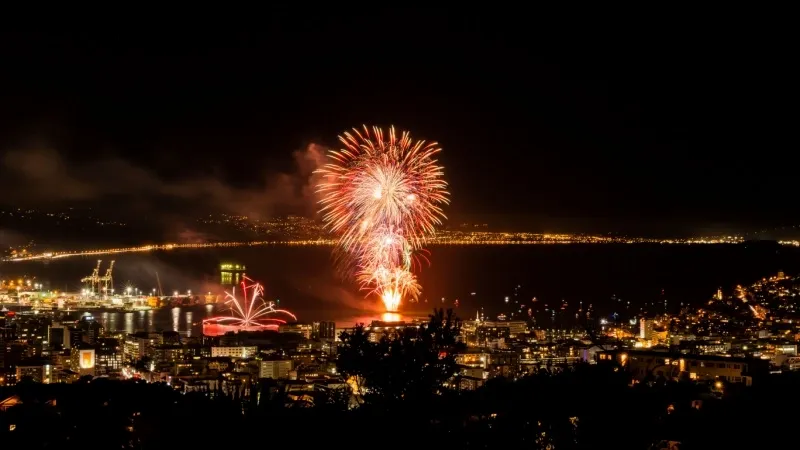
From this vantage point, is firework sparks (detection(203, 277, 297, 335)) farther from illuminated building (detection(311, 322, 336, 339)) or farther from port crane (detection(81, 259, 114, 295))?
port crane (detection(81, 259, 114, 295))

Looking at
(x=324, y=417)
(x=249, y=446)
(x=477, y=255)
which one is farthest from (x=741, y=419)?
(x=477, y=255)

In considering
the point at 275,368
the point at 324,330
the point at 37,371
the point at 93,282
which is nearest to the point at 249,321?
the point at 324,330

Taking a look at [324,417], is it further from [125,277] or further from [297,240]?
[297,240]

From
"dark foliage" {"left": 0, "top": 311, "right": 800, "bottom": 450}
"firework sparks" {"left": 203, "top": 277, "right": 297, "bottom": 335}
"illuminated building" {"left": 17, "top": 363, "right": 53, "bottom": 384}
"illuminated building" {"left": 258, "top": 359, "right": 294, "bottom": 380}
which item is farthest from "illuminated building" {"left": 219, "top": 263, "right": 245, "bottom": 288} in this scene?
"dark foliage" {"left": 0, "top": 311, "right": 800, "bottom": 450}

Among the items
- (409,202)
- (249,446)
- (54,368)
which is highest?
(409,202)

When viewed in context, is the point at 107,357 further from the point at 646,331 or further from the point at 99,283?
the point at 99,283
